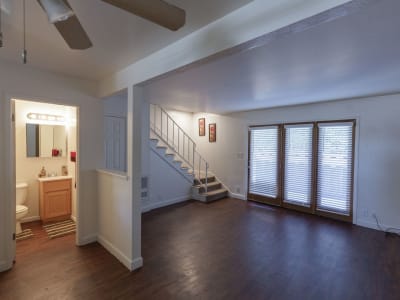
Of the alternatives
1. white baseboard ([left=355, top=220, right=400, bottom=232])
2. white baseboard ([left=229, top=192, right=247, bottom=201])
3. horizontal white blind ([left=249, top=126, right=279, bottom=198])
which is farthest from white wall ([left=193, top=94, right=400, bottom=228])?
white baseboard ([left=229, top=192, right=247, bottom=201])

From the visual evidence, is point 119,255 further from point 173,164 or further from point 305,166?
point 305,166

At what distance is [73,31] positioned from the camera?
3.25 ft

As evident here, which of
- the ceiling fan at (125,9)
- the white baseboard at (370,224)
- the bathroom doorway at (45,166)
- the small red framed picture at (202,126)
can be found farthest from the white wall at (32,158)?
the white baseboard at (370,224)

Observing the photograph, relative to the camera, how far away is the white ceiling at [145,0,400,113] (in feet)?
5.49

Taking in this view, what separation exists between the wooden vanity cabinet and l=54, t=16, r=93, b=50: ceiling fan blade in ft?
12.0

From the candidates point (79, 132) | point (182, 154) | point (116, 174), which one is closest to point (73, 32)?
point (116, 174)

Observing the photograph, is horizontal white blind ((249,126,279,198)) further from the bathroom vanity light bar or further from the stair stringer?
the bathroom vanity light bar

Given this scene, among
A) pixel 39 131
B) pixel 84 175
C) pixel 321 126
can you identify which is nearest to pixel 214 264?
pixel 84 175

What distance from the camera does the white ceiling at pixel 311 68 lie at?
5.49 ft

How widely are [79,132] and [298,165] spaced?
14.2 ft

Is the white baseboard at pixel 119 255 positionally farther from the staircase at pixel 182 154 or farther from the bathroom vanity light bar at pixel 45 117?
the bathroom vanity light bar at pixel 45 117

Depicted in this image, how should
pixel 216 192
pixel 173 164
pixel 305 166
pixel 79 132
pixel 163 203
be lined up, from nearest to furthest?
pixel 79 132, pixel 305 166, pixel 163 203, pixel 173 164, pixel 216 192

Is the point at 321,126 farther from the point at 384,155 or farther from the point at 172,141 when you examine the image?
the point at 172,141

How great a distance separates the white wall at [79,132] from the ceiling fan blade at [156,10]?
2.56m
